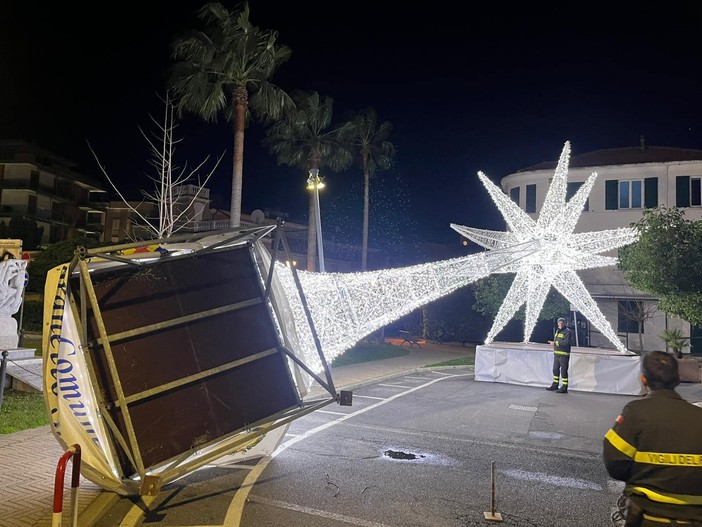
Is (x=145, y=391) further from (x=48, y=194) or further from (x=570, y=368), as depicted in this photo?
(x=48, y=194)

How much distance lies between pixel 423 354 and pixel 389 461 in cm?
1592

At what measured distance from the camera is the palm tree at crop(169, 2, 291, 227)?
15.9 m

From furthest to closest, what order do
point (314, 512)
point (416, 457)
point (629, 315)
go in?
point (629, 315), point (416, 457), point (314, 512)

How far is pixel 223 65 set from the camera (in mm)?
16094

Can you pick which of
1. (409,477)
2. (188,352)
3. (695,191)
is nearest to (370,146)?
(695,191)

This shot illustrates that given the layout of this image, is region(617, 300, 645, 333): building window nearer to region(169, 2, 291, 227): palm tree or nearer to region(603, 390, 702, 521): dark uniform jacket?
region(169, 2, 291, 227): palm tree

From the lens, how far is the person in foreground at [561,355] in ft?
42.7

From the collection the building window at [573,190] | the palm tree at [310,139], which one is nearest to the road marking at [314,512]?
the palm tree at [310,139]

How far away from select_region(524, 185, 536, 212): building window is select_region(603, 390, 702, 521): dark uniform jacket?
1013 inches

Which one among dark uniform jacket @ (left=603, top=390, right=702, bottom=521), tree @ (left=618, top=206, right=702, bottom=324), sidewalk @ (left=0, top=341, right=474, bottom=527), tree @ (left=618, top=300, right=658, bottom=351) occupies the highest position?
tree @ (left=618, top=206, right=702, bottom=324)

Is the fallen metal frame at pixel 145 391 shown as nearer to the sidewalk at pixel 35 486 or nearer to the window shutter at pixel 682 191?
the sidewalk at pixel 35 486

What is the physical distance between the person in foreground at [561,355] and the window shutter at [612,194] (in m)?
15.0

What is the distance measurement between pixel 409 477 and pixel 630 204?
23.6 m

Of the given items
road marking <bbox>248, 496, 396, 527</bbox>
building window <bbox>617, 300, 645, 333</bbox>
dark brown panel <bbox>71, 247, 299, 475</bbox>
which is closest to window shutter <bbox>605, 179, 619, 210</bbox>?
building window <bbox>617, 300, 645, 333</bbox>
